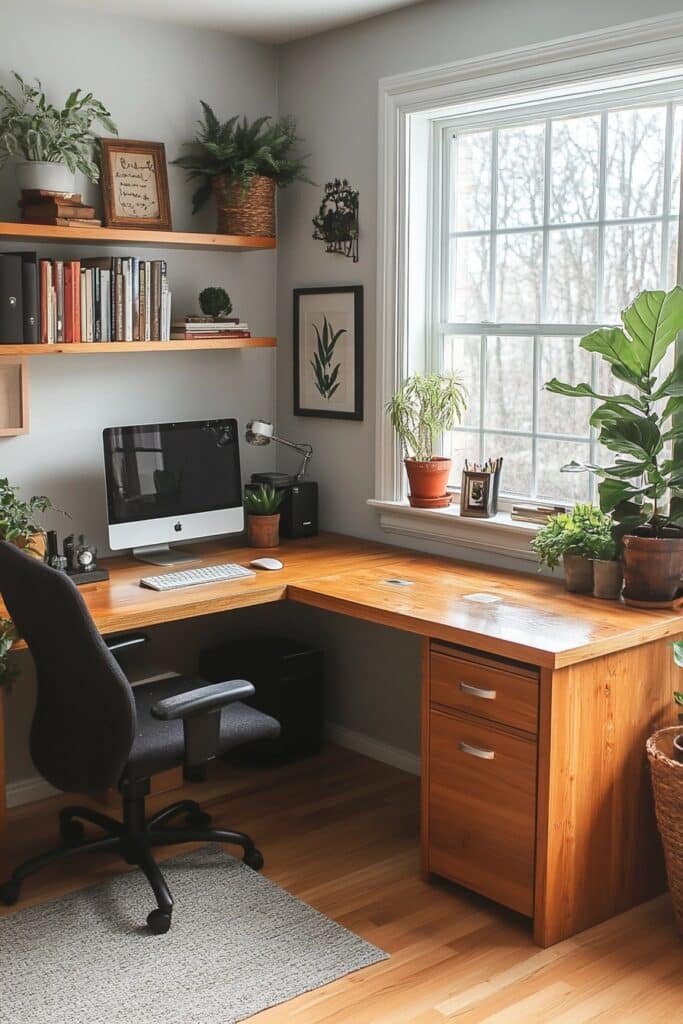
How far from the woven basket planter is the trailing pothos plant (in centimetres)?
135

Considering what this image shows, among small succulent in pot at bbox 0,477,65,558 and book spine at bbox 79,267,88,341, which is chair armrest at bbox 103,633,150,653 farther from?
book spine at bbox 79,267,88,341

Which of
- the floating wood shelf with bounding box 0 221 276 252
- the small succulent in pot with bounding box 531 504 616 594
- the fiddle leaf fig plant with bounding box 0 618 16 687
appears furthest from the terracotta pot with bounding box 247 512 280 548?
the fiddle leaf fig plant with bounding box 0 618 16 687

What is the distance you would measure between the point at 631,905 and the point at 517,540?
3.61 feet

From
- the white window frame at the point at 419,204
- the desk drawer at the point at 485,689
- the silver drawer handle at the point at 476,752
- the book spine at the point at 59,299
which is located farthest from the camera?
the book spine at the point at 59,299

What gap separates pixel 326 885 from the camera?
3.22 metres

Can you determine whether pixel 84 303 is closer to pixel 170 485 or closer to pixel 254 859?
pixel 170 485

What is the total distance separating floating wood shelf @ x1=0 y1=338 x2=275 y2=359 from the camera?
3465mm

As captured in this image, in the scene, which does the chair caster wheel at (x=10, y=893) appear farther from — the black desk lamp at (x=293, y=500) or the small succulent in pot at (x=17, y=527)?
the black desk lamp at (x=293, y=500)

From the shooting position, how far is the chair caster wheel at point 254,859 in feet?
10.8

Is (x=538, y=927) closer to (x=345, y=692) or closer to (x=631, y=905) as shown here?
(x=631, y=905)

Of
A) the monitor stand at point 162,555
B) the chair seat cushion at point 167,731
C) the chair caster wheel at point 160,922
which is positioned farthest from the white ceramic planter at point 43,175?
the chair caster wheel at point 160,922

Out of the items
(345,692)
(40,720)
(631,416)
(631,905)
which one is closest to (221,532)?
(345,692)

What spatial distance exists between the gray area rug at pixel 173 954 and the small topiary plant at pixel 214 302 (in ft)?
6.00

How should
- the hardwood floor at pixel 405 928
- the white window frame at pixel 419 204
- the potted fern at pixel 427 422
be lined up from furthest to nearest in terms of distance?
1. the potted fern at pixel 427 422
2. the white window frame at pixel 419 204
3. the hardwood floor at pixel 405 928
